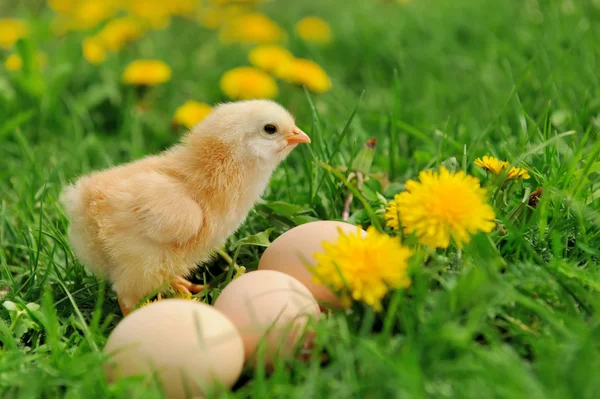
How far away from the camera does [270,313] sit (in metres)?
1.90

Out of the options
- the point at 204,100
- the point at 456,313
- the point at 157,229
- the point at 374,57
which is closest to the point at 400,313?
the point at 456,313

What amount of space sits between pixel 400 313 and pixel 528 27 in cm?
310

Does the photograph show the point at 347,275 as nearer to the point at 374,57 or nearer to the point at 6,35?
the point at 374,57

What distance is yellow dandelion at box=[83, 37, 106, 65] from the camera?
438cm

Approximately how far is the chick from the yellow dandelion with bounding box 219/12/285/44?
2677 mm

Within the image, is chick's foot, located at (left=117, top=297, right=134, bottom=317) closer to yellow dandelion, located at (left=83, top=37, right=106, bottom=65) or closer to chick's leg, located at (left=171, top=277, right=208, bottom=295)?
chick's leg, located at (left=171, top=277, right=208, bottom=295)

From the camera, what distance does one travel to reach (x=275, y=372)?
5.95 ft

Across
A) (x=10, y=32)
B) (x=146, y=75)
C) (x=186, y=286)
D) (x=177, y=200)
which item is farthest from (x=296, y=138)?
(x=10, y=32)

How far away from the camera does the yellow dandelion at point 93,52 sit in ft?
14.4

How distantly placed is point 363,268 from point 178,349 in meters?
0.50

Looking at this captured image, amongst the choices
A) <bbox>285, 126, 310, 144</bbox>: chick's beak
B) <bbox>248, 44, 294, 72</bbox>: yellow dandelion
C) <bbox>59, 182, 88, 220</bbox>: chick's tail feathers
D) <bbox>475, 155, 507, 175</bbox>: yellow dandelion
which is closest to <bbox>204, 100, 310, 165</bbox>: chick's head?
<bbox>285, 126, 310, 144</bbox>: chick's beak

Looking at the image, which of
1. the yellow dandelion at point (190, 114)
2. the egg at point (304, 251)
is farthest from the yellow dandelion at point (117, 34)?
the egg at point (304, 251)

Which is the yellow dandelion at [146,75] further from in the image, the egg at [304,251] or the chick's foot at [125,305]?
the egg at [304,251]

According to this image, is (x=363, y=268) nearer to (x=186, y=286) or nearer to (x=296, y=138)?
(x=296, y=138)
